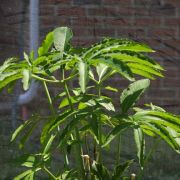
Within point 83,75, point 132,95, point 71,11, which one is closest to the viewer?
point 83,75

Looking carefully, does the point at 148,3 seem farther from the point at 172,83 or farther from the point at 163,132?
→ the point at 163,132

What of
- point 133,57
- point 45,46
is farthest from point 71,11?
point 133,57

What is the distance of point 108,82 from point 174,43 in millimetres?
616

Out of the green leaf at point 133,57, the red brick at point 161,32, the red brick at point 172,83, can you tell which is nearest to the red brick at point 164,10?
the red brick at point 161,32

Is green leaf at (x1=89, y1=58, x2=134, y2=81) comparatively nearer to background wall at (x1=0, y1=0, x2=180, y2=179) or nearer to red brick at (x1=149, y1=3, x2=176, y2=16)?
background wall at (x1=0, y1=0, x2=180, y2=179)

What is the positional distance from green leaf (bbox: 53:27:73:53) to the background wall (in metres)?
2.37

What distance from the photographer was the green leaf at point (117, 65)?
176 cm

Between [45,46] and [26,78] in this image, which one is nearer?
[26,78]

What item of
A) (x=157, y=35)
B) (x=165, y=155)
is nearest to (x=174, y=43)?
(x=157, y=35)

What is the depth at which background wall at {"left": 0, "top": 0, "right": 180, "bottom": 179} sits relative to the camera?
178 inches

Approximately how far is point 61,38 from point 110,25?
2475 mm

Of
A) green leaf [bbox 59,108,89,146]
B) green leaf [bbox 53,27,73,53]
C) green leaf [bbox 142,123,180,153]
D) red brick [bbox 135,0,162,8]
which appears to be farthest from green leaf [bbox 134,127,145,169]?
red brick [bbox 135,0,162,8]

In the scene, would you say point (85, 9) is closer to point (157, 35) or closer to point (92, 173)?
point (157, 35)

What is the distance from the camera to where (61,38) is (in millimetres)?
2088
